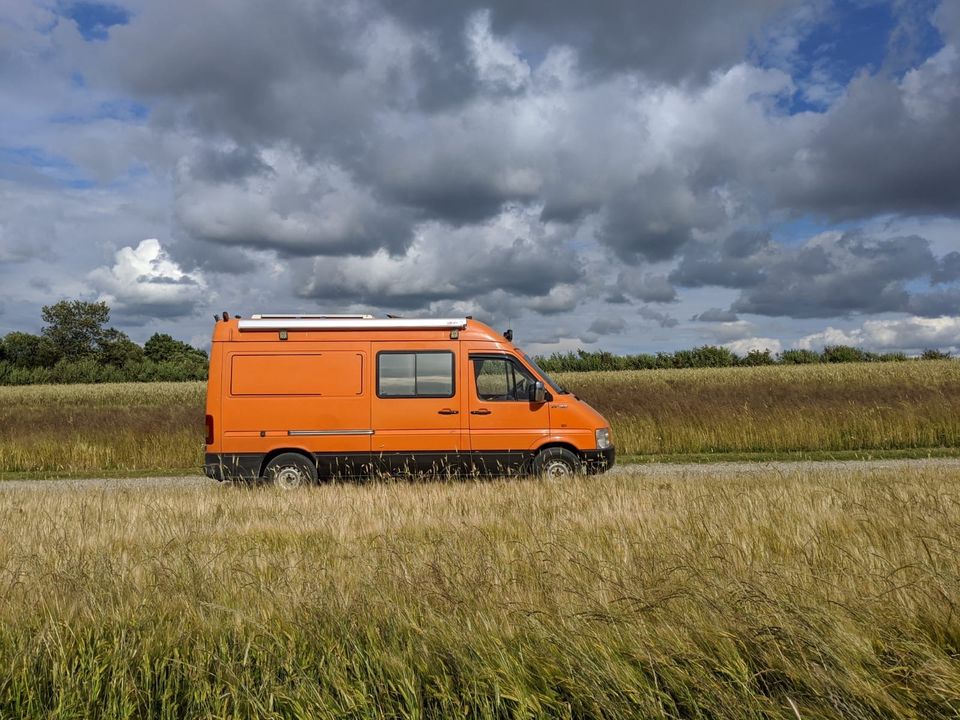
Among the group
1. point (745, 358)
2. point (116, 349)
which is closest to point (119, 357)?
point (116, 349)

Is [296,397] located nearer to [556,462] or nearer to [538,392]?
[538,392]

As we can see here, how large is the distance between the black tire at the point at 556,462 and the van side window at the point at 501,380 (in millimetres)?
844

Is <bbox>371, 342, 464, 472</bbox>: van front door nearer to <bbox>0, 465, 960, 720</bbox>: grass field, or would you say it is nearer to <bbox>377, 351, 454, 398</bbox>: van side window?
<bbox>377, 351, 454, 398</bbox>: van side window

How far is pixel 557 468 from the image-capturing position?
1054cm

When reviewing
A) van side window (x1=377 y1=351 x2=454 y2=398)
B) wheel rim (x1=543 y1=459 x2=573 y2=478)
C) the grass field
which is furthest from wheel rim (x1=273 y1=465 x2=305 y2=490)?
the grass field

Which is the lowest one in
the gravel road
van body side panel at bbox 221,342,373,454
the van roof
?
the gravel road

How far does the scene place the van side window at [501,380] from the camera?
10711 millimetres

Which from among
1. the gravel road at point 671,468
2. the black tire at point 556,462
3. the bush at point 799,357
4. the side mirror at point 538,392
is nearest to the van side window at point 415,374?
the side mirror at point 538,392

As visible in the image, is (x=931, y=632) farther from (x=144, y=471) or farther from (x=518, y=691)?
(x=144, y=471)

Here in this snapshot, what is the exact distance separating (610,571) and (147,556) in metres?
2.94

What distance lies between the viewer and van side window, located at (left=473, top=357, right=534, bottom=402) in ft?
35.1

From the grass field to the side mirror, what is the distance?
16.1 ft

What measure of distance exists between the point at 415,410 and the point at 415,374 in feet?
1.73

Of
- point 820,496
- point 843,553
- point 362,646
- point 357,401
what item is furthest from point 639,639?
point 357,401
